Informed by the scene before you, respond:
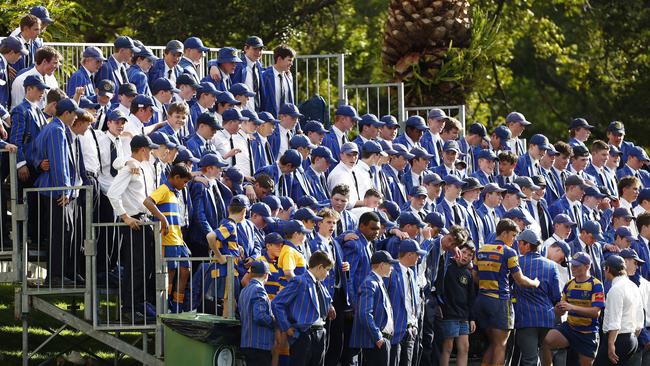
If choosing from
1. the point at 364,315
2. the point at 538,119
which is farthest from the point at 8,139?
the point at 538,119

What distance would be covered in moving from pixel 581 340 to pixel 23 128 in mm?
6644

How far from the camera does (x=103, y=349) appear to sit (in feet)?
68.2

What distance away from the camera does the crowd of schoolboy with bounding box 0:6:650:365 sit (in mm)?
16484

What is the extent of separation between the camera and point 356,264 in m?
17.5

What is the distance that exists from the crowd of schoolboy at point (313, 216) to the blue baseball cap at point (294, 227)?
0.02m

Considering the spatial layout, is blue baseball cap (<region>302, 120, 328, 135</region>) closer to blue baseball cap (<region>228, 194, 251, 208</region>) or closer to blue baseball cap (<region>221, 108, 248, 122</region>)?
blue baseball cap (<region>221, 108, 248, 122</region>)

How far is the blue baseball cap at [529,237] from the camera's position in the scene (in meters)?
18.6

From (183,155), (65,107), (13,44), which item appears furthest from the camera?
(13,44)

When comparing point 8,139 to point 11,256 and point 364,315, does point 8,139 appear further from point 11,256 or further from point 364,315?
point 364,315

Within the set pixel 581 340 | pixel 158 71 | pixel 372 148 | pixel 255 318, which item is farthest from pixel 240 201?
pixel 581 340

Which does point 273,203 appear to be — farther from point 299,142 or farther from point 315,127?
point 315,127

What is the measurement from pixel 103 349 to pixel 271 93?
12.6ft

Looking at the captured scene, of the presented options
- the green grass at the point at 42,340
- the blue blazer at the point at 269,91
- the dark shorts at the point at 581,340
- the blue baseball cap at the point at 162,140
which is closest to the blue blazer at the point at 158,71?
the blue blazer at the point at 269,91

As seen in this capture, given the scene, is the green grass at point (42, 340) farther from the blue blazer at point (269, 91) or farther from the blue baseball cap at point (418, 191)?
the blue baseball cap at point (418, 191)
